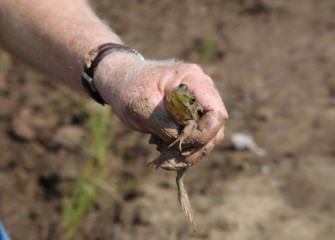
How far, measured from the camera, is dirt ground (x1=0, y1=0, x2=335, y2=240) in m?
3.15

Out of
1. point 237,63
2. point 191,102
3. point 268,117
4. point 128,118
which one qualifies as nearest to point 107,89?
point 128,118

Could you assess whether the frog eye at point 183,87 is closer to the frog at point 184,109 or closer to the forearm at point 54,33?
the frog at point 184,109

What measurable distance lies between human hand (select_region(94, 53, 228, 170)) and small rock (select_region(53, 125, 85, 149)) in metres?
1.92

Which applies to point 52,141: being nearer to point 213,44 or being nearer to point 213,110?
point 213,44

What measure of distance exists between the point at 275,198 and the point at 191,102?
1779 millimetres

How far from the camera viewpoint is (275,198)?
125 inches

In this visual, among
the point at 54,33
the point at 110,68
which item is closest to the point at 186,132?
the point at 110,68

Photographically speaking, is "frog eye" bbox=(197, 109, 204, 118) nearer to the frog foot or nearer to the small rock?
the frog foot

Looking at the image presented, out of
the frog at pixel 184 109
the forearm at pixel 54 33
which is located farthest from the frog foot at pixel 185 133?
the forearm at pixel 54 33

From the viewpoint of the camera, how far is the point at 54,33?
1857mm

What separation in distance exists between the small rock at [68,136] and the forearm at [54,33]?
1.62 meters

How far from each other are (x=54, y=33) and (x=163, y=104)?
0.43m

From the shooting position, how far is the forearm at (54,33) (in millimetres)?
1825

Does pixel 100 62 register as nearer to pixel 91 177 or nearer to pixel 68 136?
pixel 91 177
